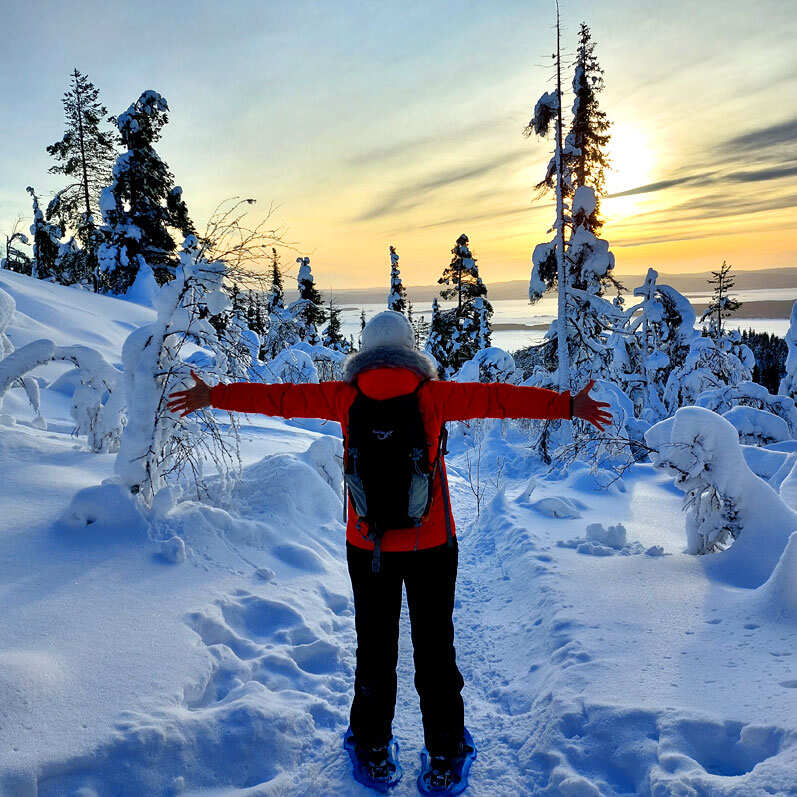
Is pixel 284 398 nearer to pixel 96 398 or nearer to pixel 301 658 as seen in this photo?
pixel 301 658

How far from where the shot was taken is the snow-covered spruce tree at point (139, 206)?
21.6 meters

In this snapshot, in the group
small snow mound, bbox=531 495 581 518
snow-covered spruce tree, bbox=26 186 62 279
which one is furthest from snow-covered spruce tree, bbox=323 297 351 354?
small snow mound, bbox=531 495 581 518

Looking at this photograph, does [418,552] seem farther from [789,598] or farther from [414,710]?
[789,598]

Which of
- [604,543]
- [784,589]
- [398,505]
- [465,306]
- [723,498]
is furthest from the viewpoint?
[465,306]

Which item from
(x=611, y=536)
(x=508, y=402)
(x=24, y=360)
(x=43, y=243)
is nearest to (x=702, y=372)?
(x=611, y=536)

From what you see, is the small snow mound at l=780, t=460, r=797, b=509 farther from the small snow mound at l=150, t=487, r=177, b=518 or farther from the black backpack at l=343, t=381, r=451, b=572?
the small snow mound at l=150, t=487, r=177, b=518

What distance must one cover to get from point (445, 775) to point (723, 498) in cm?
429

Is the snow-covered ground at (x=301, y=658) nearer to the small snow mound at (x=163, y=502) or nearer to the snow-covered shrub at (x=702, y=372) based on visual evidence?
the small snow mound at (x=163, y=502)

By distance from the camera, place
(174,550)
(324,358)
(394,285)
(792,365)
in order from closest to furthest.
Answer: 1. (174,550)
2. (792,365)
3. (324,358)
4. (394,285)

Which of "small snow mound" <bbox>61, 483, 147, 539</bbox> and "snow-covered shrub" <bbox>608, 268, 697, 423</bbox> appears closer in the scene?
"small snow mound" <bbox>61, 483, 147, 539</bbox>

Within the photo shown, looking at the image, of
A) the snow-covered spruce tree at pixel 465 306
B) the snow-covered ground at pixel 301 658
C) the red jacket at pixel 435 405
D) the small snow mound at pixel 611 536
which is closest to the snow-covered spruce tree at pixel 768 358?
the snow-covered spruce tree at pixel 465 306

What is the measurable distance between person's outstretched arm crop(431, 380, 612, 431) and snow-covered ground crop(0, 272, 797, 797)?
185 centimetres

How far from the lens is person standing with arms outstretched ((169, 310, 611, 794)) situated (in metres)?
2.56

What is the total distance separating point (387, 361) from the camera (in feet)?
8.63
